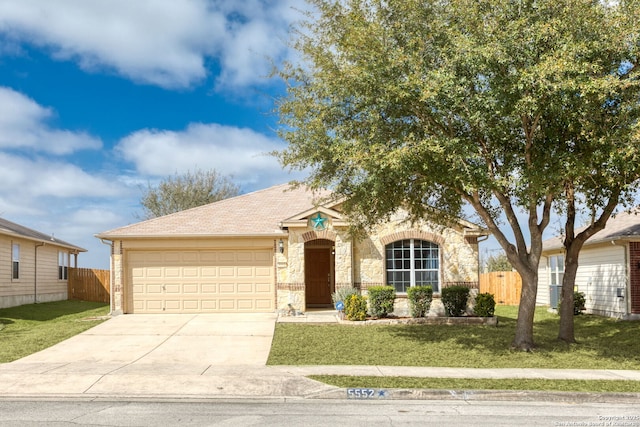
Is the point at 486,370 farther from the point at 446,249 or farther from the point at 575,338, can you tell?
the point at 446,249

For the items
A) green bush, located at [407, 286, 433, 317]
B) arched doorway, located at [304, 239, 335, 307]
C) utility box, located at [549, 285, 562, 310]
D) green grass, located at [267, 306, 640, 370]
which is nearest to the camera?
green grass, located at [267, 306, 640, 370]

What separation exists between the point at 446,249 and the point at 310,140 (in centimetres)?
873

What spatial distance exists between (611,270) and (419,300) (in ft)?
25.3

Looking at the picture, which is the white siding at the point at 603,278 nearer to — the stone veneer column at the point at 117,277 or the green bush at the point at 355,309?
the green bush at the point at 355,309

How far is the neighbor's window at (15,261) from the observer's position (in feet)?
82.8

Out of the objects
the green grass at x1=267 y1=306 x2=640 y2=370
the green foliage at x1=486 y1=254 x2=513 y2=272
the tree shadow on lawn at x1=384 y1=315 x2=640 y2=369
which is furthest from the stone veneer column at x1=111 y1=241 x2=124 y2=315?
the green foliage at x1=486 y1=254 x2=513 y2=272

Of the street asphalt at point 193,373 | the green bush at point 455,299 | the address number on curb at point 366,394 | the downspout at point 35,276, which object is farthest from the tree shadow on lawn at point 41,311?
the address number on curb at point 366,394

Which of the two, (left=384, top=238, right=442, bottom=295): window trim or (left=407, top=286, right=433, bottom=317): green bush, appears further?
(left=384, top=238, right=442, bottom=295): window trim

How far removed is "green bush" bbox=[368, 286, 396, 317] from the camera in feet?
61.7

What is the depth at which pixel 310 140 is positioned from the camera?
13.4 meters

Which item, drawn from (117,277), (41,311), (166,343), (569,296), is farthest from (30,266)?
(569,296)

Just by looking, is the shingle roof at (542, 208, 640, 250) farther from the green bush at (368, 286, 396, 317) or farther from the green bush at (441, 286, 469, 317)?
the green bush at (368, 286, 396, 317)

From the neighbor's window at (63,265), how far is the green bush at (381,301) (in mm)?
20061

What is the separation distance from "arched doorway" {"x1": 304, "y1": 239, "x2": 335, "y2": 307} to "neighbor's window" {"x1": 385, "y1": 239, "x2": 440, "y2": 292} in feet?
12.1
